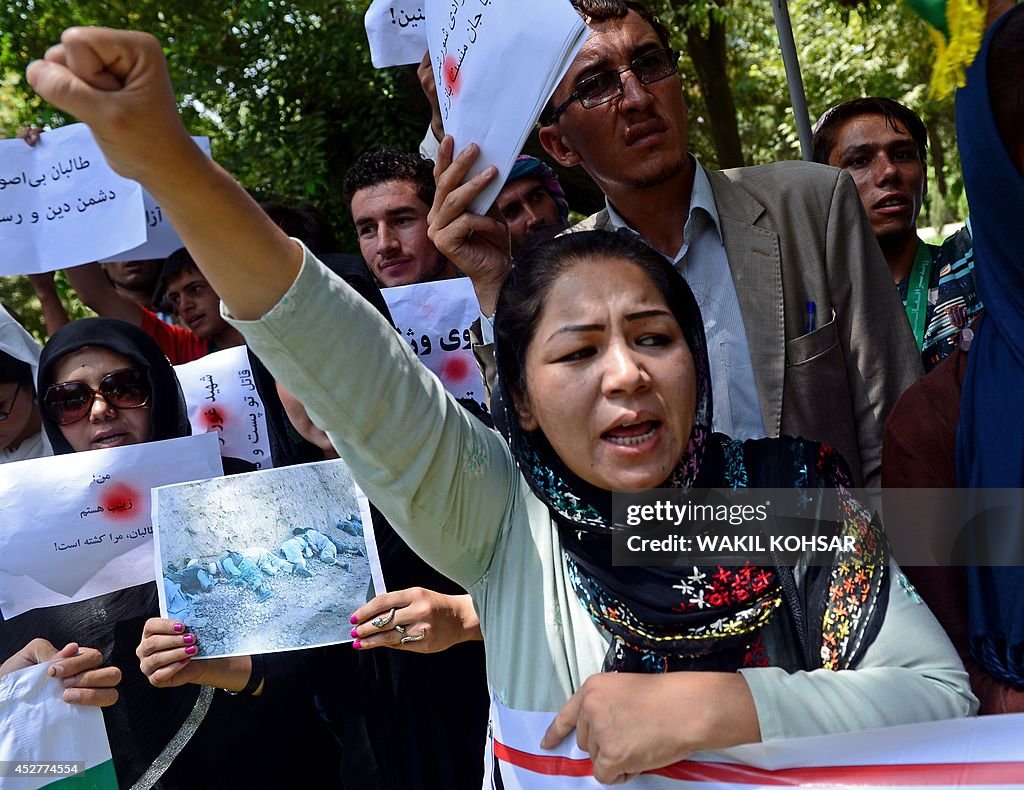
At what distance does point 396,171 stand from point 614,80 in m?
1.11

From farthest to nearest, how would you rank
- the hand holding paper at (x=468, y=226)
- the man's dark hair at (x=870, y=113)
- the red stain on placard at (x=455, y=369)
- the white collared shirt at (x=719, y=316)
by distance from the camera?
the man's dark hair at (x=870, y=113) < the red stain on placard at (x=455, y=369) < the white collared shirt at (x=719, y=316) < the hand holding paper at (x=468, y=226)

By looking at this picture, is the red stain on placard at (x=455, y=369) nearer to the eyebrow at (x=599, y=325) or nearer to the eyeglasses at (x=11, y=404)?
the eyebrow at (x=599, y=325)

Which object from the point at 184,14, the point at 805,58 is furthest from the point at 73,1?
the point at 805,58

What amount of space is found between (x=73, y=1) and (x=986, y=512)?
710 centimetres

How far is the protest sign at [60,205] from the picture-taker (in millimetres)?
3484

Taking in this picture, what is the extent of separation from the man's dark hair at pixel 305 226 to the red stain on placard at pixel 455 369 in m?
1.01

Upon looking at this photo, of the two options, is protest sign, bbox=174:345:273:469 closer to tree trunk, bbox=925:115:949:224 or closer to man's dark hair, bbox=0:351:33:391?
man's dark hair, bbox=0:351:33:391

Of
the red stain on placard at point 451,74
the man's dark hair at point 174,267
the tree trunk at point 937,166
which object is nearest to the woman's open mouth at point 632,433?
the red stain on placard at point 451,74

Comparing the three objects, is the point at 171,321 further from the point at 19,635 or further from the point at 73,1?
the point at 73,1

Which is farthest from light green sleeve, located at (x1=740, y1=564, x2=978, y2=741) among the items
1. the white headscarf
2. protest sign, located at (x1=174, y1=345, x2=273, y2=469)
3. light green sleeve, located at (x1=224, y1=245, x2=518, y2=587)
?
the white headscarf

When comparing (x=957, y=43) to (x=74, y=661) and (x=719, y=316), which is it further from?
(x=74, y=661)

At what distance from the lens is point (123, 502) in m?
2.49

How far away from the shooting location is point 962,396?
→ 1.76 meters

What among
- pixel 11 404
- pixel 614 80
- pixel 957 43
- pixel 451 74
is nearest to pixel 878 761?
pixel 957 43
